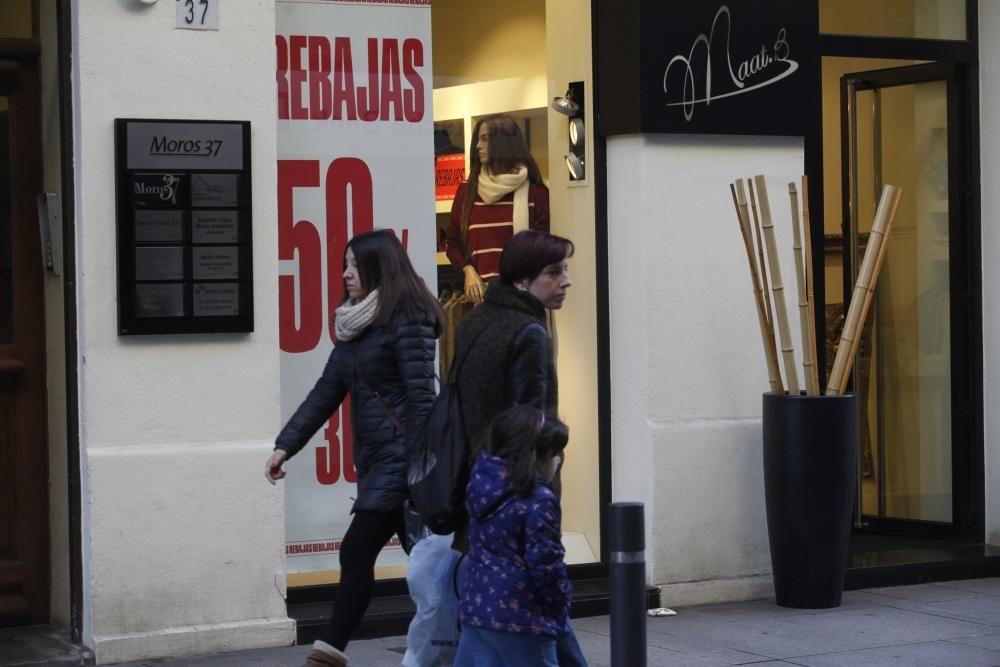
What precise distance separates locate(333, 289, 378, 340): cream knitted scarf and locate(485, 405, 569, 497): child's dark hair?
3.93 ft

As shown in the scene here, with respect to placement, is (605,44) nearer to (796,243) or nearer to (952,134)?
(796,243)

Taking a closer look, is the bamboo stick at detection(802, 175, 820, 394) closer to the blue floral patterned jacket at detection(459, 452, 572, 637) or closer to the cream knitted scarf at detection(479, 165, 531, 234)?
the cream knitted scarf at detection(479, 165, 531, 234)

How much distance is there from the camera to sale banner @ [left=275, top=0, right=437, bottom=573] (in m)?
7.75

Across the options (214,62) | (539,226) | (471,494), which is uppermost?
(214,62)

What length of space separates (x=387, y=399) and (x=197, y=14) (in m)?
2.21

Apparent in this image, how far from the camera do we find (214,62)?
7.09 meters

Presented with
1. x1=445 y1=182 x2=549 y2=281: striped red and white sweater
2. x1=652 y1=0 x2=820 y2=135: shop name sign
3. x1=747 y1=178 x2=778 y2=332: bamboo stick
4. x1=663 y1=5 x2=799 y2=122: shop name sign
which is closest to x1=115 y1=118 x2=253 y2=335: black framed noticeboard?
x1=445 y1=182 x2=549 y2=281: striped red and white sweater

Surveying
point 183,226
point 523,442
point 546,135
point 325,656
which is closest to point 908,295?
point 546,135

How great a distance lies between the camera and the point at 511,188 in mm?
8453

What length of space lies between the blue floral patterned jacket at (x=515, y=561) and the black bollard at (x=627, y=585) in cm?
19

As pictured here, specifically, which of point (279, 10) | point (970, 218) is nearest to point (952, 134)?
point (970, 218)

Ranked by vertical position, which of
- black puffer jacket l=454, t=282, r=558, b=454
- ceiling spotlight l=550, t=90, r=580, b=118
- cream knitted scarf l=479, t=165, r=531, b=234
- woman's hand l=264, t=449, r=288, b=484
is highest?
ceiling spotlight l=550, t=90, r=580, b=118

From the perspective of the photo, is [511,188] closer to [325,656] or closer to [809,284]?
[809,284]

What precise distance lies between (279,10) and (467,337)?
2930 mm
